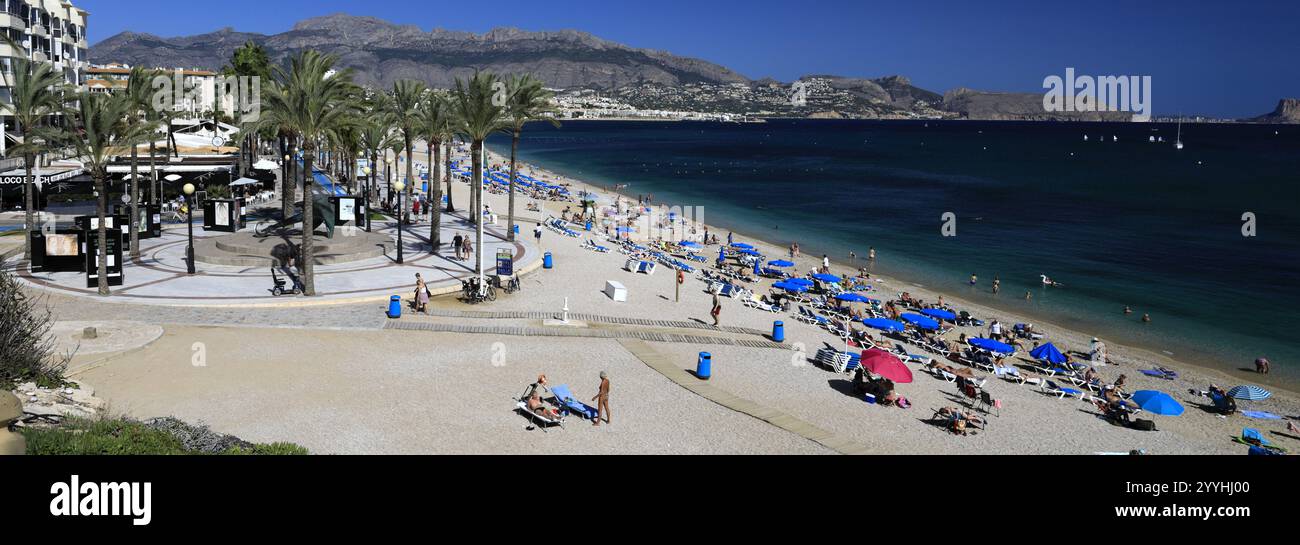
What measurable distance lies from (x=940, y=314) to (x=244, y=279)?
21.5 meters

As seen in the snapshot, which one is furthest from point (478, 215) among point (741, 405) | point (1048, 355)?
point (1048, 355)

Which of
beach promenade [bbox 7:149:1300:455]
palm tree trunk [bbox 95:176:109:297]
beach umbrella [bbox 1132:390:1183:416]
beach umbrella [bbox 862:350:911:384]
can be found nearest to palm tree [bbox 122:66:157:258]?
palm tree trunk [bbox 95:176:109:297]

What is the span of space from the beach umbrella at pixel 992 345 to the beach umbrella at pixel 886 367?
22.4ft

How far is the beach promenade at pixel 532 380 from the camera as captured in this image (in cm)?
1470

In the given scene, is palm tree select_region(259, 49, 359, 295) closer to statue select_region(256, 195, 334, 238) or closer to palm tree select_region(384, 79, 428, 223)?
statue select_region(256, 195, 334, 238)

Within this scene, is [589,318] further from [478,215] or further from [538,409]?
[538,409]

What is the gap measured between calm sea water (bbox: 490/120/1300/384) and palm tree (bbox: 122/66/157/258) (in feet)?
101

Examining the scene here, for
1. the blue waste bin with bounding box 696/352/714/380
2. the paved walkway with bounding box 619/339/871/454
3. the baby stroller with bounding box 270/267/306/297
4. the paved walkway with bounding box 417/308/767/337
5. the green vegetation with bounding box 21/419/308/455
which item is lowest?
the paved walkway with bounding box 619/339/871/454

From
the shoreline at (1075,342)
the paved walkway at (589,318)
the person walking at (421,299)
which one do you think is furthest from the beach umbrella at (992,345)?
the person walking at (421,299)

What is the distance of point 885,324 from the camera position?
85.7 ft

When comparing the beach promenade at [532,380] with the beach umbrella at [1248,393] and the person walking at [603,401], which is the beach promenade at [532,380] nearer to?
the person walking at [603,401]

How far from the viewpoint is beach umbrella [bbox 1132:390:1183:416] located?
18.4m

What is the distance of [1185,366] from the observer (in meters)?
25.6
